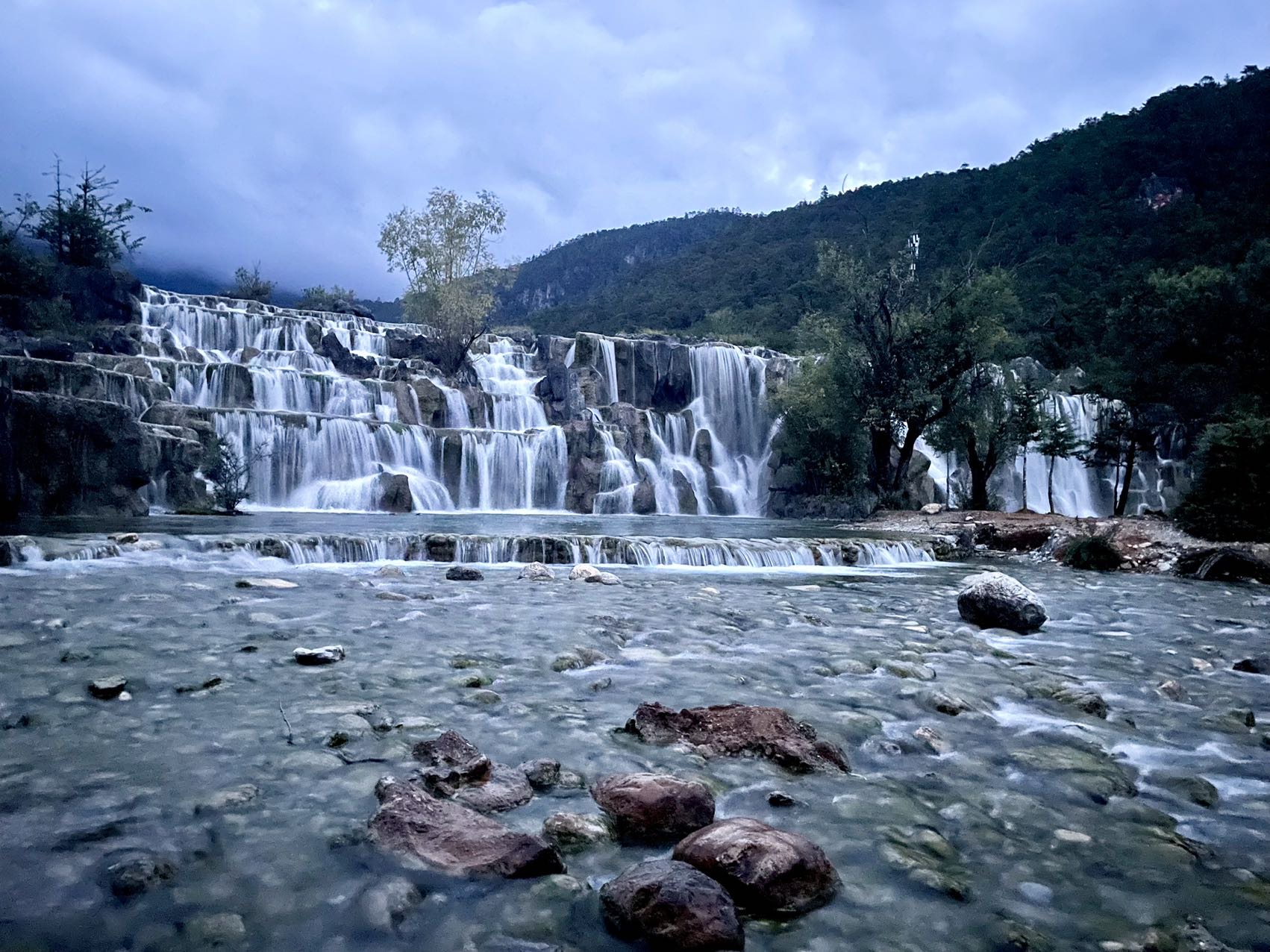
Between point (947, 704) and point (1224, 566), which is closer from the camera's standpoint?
point (947, 704)

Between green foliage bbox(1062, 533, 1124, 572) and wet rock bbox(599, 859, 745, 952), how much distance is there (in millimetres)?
14965

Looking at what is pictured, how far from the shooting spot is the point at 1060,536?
54.2 ft

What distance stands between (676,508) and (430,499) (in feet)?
40.2

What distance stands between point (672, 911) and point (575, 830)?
68cm

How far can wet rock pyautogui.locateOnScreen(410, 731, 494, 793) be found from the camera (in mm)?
2932

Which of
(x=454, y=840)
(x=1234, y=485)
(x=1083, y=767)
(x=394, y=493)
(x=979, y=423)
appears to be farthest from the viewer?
(x=394, y=493)

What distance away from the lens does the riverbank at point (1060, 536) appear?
13.3 metres

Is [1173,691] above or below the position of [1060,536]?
below

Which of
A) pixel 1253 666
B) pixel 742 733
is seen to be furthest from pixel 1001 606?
pixel 742 733

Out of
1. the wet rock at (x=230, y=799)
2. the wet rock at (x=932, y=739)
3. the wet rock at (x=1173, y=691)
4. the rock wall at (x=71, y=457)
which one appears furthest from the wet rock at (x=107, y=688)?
the rock wall at (x=71, y=457)

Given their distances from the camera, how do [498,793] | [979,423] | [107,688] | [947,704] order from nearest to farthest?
[498,793]
[107,688]
[947,704]
[979,423]

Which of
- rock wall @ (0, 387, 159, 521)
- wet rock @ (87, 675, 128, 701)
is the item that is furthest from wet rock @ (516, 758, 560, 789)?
rock wall @ (0, 387, 159, 521)

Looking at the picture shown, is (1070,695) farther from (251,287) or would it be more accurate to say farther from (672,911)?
(251,287)

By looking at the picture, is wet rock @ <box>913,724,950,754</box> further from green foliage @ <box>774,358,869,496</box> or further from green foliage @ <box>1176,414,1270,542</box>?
green foliage @ <box>774,358,869,496</box>
